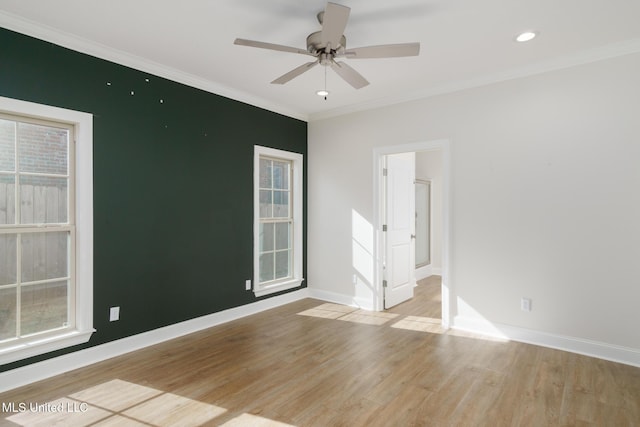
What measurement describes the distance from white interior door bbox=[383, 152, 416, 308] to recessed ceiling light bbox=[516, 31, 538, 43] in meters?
2.03

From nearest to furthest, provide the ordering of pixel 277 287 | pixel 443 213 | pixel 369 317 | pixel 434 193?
pixel 443 213 < pixel 369 317 < pixel 277 287 < pixel 434 193

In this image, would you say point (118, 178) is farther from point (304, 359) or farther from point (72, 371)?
point (304, 359)

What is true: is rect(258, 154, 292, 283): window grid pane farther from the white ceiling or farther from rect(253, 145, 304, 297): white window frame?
the white ceiling

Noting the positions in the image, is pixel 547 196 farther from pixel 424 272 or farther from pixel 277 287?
pixel 424 272

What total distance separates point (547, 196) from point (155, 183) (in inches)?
153

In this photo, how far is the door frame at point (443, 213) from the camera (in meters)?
3.93

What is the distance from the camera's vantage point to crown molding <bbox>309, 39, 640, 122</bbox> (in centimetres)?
301

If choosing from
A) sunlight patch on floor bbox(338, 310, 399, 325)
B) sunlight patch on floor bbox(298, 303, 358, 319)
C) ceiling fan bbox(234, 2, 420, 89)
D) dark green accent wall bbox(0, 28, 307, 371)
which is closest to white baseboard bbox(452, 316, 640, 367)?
sunlight patch on floor bbox(338, 310, 399, 325)

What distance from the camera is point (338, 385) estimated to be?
2.66 meters

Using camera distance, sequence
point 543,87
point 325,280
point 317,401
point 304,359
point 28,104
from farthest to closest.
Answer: point 325,280 → point 543,87 → point 304,359 → point 28,104 → point 317,401

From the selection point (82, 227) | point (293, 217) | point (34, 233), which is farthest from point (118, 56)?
point (293, 217)

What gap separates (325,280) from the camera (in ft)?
16.7

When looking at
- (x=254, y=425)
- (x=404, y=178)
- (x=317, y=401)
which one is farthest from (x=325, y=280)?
(x=254, y=425)

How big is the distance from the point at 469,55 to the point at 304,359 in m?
3.18
